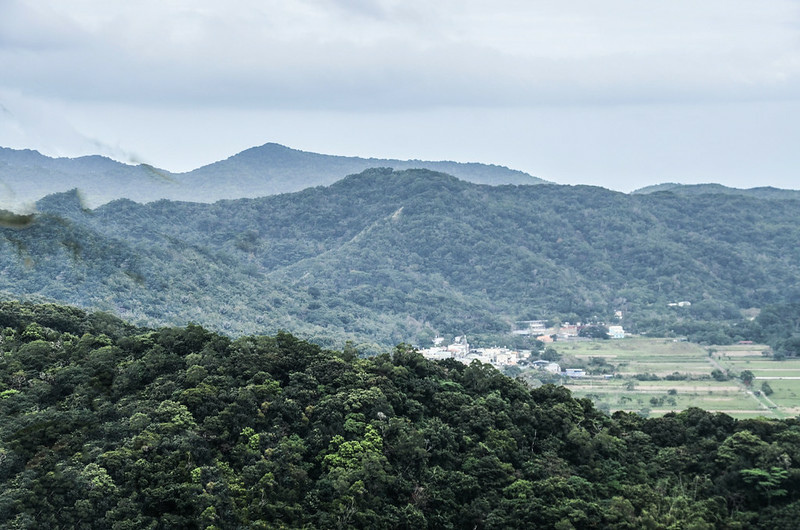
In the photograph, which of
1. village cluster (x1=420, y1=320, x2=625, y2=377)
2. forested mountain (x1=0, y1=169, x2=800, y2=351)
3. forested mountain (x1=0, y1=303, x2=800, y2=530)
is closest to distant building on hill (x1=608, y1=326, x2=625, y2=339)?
village cluster (x1=420, y1=320, x2=625, y2=377)

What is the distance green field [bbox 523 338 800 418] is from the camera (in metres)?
67.4

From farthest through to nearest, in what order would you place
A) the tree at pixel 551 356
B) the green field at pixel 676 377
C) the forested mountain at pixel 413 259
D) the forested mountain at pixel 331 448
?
the tree at pixel 551 356 < the forested mountain at pixel 413 259 < the green field at pixel 676 377 < the forested mountain at pixel 331 448

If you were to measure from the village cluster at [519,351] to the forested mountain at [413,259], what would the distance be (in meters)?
3.32

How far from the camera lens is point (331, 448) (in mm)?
29531

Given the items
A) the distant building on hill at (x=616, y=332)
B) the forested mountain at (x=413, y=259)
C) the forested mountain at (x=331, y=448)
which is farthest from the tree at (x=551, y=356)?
the forested mountain at (x=331, y=448)

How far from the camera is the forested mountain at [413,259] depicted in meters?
85.1

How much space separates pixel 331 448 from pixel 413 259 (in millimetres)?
119541

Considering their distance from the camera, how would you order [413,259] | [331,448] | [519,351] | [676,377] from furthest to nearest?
1. [413,259]
2. [519,351]
3. [676,377]
4. [331,448]

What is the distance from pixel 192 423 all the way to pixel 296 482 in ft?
15.3

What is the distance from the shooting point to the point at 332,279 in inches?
5349

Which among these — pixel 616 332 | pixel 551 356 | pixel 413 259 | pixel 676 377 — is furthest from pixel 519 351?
pixel 413 259

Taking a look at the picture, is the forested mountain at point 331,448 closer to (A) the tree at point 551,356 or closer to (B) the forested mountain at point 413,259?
(B) the forested mountain at point 413,259

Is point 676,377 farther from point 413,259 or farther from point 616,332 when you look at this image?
point 413,259

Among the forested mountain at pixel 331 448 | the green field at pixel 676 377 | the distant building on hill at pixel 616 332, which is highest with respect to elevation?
the forested mountain at pixel 331 448
